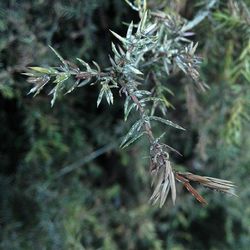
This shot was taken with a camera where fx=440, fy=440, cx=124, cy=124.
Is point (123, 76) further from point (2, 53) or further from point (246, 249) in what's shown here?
point (246, 249)

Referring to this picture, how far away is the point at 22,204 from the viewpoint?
32.9 inches

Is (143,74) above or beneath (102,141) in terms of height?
above

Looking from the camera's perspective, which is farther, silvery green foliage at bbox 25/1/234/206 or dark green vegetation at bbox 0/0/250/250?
dark green vegetation at bbox 0/0/250/250

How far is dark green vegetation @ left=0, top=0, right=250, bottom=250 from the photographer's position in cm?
75

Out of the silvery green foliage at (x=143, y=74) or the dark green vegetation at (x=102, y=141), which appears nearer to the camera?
the silvery green foliage at (x=143, y=74)

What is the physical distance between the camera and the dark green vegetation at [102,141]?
75 cm

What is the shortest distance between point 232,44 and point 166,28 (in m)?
0.21

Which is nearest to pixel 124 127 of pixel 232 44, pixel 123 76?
pixel 232 44

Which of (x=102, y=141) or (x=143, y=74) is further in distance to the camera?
(x=102, y=141)

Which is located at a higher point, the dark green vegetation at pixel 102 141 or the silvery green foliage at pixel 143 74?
the silvery green foliage at pixel 143 74

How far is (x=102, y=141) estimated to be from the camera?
0.95 m

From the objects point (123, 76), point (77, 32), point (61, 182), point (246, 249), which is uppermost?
point (123, 76)

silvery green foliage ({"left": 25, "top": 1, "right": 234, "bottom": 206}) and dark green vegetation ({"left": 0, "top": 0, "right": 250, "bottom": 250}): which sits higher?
silvery green foliage ({"left": 25, "top": 1, "right": 234, "bottom": 206})

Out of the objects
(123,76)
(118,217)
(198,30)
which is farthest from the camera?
(118,217)
